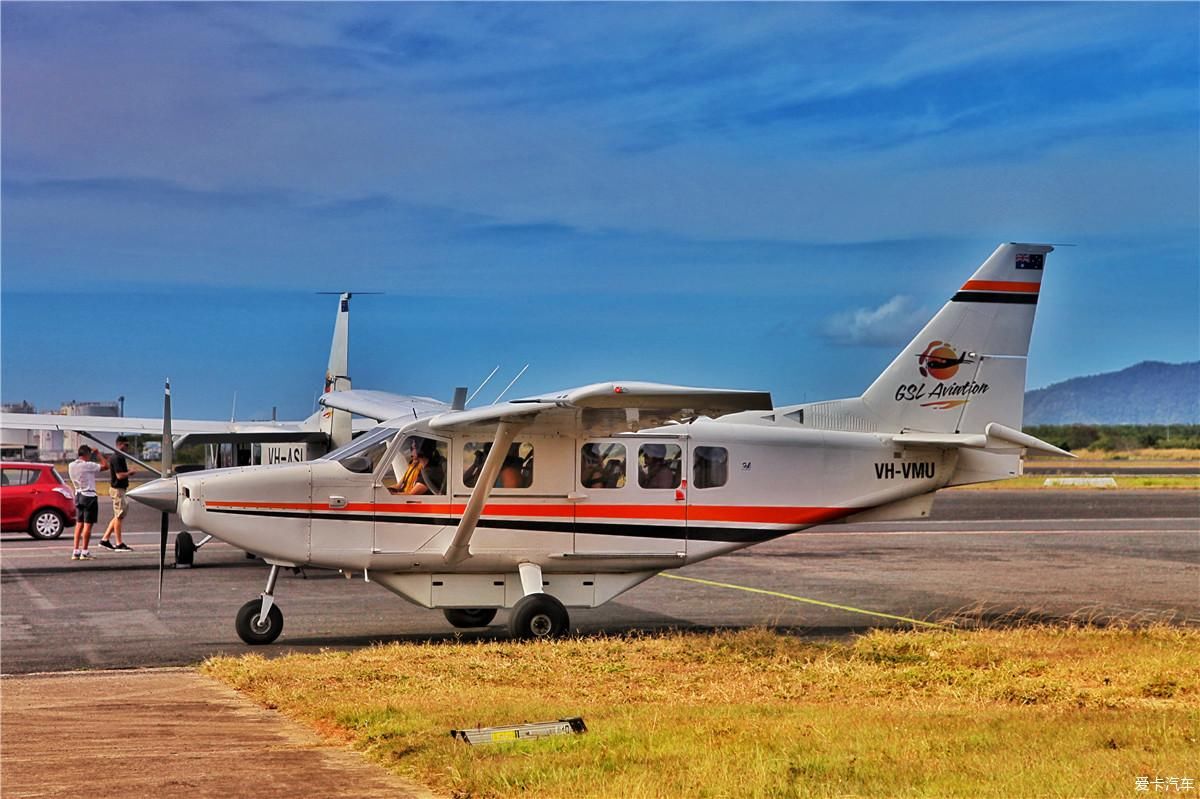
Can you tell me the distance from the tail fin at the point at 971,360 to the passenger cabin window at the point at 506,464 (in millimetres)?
4216

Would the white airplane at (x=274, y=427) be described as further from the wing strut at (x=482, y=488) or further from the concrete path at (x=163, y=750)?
the concrete path at (x=163, y=750)

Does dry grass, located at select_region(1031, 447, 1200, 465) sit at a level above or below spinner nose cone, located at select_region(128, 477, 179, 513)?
above

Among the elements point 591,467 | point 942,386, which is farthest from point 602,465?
point 942,386

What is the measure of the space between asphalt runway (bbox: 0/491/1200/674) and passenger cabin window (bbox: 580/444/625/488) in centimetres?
175

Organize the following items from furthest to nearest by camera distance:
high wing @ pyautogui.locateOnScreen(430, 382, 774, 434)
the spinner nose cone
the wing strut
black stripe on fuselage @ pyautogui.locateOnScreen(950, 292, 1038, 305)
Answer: black stripe on fuselage @ pyautogui.locateOnScreen(950, 292, 1038, 305), the spinner nose cone, the wing strut, high wing @ pyautogui.locateOnScreen(430, 382, 774, 434)

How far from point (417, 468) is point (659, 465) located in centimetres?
272

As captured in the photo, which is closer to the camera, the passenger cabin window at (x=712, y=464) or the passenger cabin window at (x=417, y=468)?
the passenger cabin window at (x=417, y=468)

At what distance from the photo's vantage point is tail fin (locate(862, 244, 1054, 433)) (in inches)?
634

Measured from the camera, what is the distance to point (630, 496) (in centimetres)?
1505

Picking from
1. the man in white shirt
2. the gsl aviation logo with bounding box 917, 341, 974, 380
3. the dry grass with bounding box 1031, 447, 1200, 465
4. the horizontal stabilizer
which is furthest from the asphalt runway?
the dry grass with bounding box 1031, 447, 1200, 465

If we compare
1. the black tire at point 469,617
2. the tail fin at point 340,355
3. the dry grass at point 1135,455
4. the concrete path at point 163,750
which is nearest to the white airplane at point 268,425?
the tail fin at point 340,355

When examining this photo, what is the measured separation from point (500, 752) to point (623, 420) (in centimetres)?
576

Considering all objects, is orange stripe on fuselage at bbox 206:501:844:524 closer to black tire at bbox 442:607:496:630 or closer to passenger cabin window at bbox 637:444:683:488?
passenger cabin window at bbox 637:444:683:488

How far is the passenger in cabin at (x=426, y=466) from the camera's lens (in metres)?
14.7
